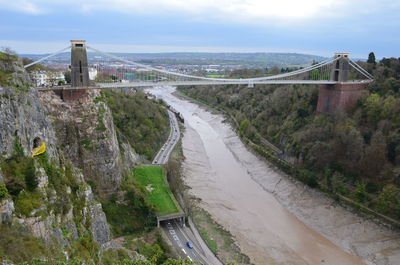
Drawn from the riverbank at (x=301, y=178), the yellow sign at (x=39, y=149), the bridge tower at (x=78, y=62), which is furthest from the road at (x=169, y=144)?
the yellow sign at (x=39, y=149)

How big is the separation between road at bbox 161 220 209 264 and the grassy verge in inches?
25.7

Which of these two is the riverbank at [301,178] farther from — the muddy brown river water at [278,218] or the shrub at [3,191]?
the shrub at [3,191]

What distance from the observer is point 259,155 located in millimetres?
27375

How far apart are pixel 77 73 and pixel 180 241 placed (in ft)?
30.6

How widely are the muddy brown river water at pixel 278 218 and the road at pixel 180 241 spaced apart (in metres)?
2.49

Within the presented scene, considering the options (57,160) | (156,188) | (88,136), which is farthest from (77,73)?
(156,188)

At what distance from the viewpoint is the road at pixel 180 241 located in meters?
14.0

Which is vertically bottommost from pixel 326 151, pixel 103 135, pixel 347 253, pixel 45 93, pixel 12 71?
pixel 347 253

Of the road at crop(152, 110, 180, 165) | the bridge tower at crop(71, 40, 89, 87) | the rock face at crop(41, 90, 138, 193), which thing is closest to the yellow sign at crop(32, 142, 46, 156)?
the rock face at crop(41, 90, 138, 193)

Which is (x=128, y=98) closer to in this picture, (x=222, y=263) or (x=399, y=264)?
(x=222, y=263)

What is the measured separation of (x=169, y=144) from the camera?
2817cm

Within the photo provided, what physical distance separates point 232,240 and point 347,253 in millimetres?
5343

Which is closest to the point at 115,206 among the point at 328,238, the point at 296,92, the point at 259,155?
the point at 328,238

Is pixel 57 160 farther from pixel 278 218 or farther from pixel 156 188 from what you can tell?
pixel 278 218
